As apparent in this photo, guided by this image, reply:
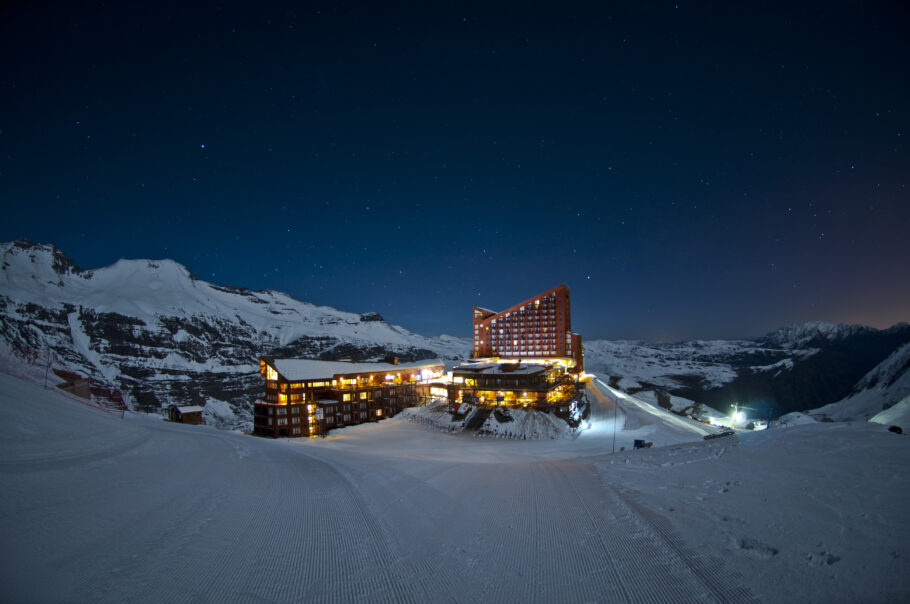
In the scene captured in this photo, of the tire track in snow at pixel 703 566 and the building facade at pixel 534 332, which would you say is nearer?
the tire track in snow at pixel 703 566

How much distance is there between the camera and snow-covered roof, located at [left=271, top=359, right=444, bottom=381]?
47094 millimetres

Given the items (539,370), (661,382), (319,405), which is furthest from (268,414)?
(661,382)

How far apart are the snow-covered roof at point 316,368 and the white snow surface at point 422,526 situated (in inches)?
1484

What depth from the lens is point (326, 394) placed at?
47.9 meters

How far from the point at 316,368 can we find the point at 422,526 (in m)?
46.3

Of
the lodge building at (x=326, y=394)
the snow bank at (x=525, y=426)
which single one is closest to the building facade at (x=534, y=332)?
the lodge building at (x=326, y=394)

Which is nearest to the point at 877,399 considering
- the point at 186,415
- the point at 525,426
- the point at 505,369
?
the point at 505,369

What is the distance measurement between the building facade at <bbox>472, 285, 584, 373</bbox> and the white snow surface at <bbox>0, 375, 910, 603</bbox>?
7177cm

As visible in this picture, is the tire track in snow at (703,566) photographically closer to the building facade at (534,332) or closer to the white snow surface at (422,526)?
the white snow surface at (422,526)

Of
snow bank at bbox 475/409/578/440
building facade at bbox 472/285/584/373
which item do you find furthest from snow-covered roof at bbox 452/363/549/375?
building facade at bbox 472/285/584/373

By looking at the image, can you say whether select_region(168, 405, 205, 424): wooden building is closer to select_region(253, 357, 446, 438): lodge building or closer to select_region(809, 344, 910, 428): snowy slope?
select_region(253, 357, 446, 438): lodge building

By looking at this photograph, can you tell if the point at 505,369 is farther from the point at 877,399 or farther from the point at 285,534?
the point at 877,399

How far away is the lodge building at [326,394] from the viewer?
4469 centimetres

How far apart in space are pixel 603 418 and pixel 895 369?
110438 millimetres
